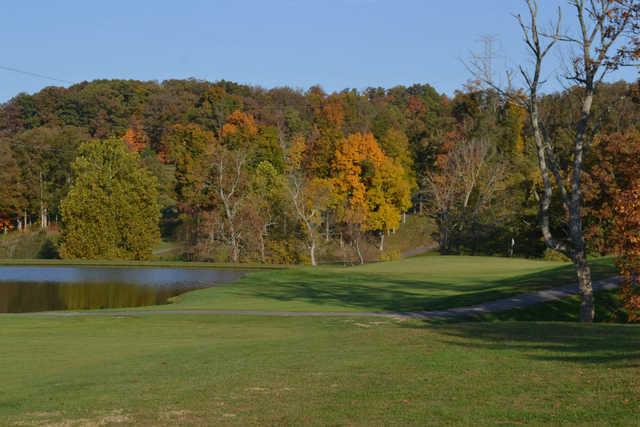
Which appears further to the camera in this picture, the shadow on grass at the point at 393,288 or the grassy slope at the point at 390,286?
the grassy slope at the point at 390,286

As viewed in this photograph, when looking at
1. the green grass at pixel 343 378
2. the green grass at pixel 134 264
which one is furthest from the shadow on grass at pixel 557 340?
the green grass at pixel 134 264

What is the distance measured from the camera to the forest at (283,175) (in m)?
64.1

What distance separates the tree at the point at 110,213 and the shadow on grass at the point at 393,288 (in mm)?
25794

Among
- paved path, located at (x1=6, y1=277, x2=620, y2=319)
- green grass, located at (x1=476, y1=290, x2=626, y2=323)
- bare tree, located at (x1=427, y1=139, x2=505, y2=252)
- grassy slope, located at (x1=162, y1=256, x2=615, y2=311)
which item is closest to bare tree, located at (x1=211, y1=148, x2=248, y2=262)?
grassy slope, located at (x1=162, y1=256, x2=615, y2=311)

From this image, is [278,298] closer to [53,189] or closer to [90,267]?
[90,267]

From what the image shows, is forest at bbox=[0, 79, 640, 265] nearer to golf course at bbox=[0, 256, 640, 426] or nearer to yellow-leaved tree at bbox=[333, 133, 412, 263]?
yellow-leaved tree at bbox=[333, 133, 412, 263]

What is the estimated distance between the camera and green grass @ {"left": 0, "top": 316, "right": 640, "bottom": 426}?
969 cm

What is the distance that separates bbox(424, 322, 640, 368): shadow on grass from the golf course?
33 millimetres

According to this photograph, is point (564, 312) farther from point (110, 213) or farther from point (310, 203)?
point (110, 213)

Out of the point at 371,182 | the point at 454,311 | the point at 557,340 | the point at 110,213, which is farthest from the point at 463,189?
the point at 557,340

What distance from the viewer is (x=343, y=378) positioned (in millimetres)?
12188

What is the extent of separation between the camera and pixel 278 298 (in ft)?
110

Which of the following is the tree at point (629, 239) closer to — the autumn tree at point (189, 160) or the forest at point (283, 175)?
the forest at point (283, 175)

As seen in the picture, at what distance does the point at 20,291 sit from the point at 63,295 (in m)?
3.45
